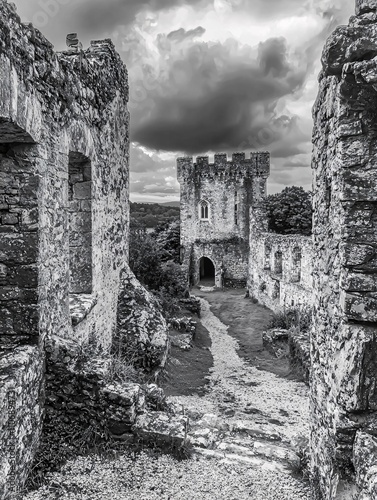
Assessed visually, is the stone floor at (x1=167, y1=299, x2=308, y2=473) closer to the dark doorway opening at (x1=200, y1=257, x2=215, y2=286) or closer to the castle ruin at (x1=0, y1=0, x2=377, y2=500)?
the castle ruin at (x1=0, y1=0, x2=377, y2=500)

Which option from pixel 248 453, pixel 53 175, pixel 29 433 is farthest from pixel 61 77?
pixel 248 453

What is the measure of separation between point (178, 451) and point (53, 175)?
3.26 metres

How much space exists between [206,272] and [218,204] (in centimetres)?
558

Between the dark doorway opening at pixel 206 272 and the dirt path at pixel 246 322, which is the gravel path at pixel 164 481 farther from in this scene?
the dark doorway opening at pixel 206 272

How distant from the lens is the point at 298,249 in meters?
15.3

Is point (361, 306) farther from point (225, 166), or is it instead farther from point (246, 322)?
point (225, 166)

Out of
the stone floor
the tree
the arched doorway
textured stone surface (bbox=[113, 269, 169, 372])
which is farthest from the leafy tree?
textured stone surface (bbox=[113, 269, 169, 372])

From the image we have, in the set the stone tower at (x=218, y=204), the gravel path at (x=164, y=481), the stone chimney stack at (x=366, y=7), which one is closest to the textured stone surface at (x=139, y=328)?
the gravel path at (x=164, y=481)

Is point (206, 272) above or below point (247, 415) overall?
above

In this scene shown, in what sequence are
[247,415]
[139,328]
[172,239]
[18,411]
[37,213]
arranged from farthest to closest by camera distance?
1. [172,239]
2. [139,328]
3. [247,415]
4. [37,213]
5. [18,411]

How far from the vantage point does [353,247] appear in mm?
2775

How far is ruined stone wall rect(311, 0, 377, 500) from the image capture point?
2609 millimetres

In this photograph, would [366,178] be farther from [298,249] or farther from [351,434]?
[298,249]

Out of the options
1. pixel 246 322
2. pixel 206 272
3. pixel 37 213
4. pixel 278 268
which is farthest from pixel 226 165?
pixel 37 213
